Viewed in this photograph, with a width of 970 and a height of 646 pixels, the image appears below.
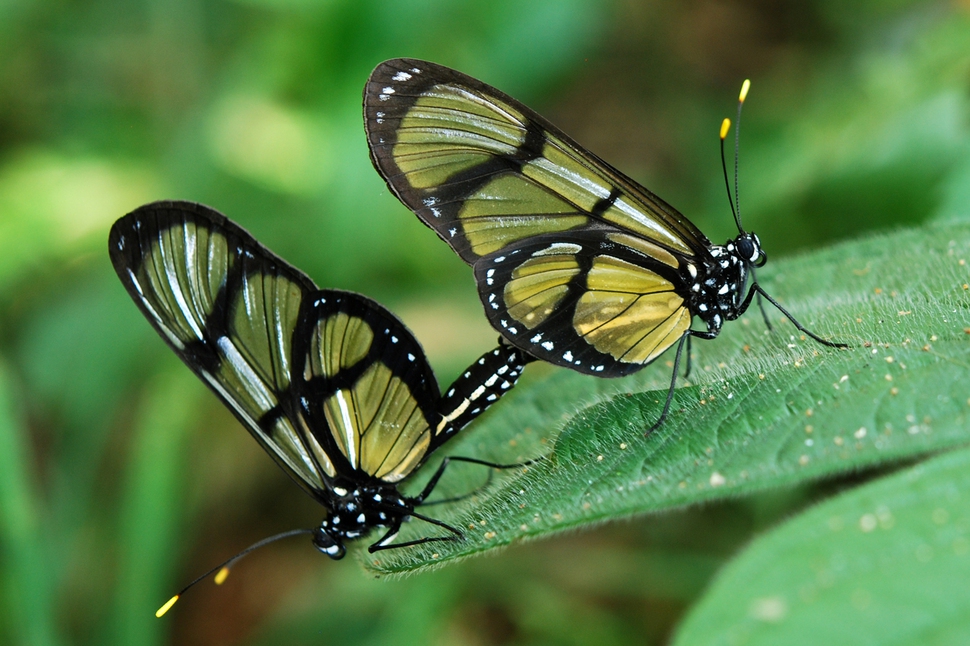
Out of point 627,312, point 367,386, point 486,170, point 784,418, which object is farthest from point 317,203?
point 784,418

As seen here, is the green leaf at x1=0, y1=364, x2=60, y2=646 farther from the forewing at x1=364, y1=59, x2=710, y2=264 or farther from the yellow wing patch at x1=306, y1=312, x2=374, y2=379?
the forewing at x1=364, y1=59, x2=710, y2=264

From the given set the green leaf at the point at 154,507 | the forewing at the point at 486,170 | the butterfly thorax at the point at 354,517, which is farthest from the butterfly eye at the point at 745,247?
the green leaf at the point at 154,507

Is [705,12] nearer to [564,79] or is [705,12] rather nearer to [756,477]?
[564,79]

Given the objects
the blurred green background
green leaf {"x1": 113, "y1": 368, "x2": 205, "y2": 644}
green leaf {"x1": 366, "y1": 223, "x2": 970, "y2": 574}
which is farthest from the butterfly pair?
green leaf {"x1": 113, "y1": 368, "x2": 205, "y2": 644}

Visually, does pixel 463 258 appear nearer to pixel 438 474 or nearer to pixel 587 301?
pixel 587 301

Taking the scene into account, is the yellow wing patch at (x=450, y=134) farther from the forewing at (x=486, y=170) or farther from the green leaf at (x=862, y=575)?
the green leaf at (x=862, y=575)

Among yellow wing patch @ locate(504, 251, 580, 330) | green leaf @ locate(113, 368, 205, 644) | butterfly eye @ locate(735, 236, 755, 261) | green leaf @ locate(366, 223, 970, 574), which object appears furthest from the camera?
green leaf @ locate(113, 368, 205, 644)

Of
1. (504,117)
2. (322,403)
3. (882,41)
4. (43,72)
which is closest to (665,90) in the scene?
(882,41)
